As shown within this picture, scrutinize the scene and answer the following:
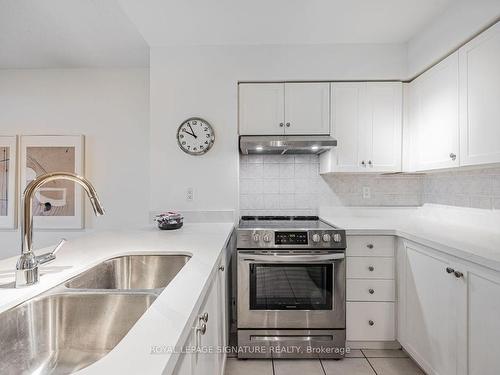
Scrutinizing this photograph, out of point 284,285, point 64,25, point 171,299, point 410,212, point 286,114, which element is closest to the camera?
point 171,299

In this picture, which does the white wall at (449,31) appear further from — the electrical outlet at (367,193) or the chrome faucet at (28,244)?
the chrome faucet at (28,244)

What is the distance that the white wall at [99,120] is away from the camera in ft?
9.95

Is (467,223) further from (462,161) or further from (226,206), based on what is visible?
(226,206)

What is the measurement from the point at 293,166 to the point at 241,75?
3.13 feet

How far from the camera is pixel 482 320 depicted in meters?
1.34

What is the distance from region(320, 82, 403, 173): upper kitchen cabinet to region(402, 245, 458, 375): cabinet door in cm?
85

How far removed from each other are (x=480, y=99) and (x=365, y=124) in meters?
0.84

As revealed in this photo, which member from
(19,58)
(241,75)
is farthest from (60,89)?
(241,75)

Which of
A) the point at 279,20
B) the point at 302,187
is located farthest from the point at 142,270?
the point at 279,20

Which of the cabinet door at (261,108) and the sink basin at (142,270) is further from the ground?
the cabinet door at (261,108)

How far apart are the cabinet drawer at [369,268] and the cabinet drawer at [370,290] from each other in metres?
0.04

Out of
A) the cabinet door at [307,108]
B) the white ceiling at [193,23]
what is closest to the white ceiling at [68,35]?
the white ceiling at [193,23]

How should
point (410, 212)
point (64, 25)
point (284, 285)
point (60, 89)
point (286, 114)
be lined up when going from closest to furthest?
point (284, 285) < point (64, 25) < point (286, 114) < point (410, 212) < point (60, 89)

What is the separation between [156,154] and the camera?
8.30ft
